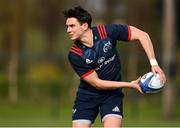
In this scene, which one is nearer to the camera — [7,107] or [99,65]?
[99,65]

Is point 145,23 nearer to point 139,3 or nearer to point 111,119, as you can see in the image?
point 139,3

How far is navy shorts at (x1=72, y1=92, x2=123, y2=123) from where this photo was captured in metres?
11.0

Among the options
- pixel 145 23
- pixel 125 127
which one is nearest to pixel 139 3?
pixel 145 23

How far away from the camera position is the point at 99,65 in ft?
35.5

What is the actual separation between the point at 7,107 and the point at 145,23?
10.4 metres

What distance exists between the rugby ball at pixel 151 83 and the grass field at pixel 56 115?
11.1 metres

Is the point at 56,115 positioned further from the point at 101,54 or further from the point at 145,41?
the point at 145,41

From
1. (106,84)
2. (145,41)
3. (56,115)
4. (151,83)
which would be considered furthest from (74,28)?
(56,115)

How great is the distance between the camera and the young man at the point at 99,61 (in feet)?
34.6

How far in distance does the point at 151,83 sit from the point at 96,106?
106 centimetres

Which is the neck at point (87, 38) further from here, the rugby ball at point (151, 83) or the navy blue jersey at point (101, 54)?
the rugby ball at point (151, 83)

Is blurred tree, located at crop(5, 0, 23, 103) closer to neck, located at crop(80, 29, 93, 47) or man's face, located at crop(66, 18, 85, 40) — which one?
neck, located at crop(80, 29, 93, 47)

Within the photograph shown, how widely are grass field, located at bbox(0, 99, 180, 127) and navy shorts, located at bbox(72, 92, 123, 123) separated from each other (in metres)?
10.5

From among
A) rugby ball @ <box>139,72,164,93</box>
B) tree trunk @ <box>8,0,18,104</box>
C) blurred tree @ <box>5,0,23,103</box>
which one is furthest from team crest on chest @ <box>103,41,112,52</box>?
blurred tree @ <box>5,0,23,103</box>
